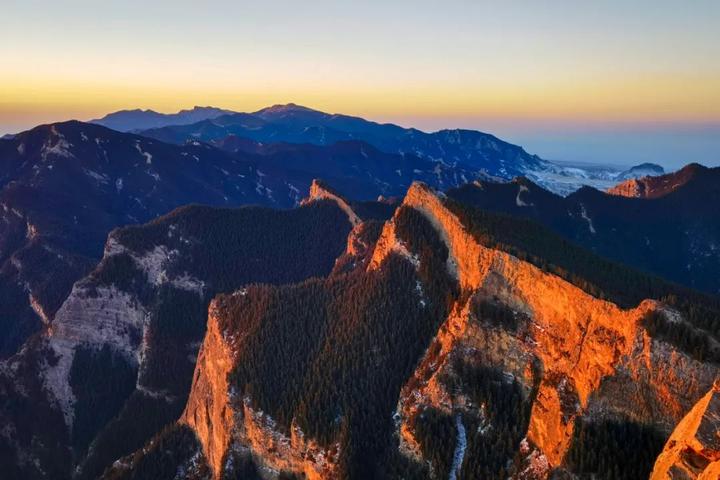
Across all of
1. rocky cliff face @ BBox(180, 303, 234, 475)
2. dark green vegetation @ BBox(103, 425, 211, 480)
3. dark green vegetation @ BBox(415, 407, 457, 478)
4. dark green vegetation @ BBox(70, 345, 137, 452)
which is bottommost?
dark green vegetation @ BBox(70, 345, 137, 452)

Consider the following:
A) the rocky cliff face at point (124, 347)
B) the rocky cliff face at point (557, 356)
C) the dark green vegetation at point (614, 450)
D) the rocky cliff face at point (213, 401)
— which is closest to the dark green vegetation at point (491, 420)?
the rocky cliff face at point (557, 356)

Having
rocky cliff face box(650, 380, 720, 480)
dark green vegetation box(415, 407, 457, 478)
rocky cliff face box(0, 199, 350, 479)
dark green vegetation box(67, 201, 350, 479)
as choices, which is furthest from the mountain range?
dark green vegetation box(67, 201, 350, 479)

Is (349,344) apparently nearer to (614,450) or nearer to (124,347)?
(614,450)

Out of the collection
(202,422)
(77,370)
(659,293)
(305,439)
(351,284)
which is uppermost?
(659,293)

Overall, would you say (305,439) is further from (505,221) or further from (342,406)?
(505,221)

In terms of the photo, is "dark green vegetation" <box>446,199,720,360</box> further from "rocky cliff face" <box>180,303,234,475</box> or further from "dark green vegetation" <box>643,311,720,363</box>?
"rocky cliff face" <box>180,303,234,475</box>

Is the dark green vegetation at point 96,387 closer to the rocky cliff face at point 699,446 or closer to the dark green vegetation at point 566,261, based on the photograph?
the dark green vegetation at point 566,261

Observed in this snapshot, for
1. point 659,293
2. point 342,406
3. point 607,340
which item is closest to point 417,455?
point 342,406
